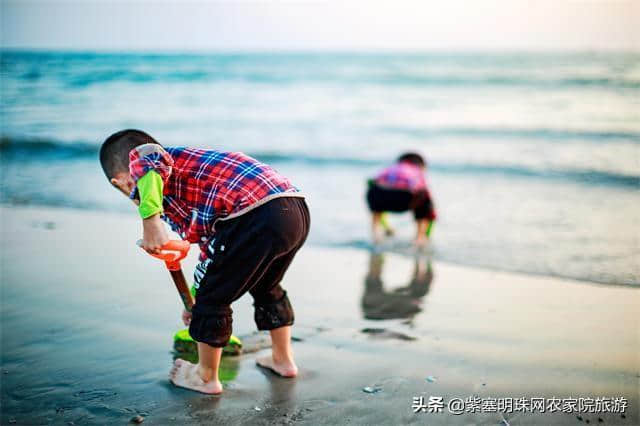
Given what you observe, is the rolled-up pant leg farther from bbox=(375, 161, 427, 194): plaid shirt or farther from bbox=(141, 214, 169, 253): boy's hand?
bbox=(375, 161, 427, 194): plaid shirt

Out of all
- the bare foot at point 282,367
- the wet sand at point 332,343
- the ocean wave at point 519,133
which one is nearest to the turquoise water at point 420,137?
the ocean wave at point 519,133

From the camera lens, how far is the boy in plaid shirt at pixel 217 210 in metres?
2.24

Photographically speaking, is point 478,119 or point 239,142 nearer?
point 239,142

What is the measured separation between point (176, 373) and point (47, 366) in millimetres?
Answer: 593

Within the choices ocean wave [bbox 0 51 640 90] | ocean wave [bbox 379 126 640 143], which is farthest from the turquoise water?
ocean wave [bbox 0 51 640 90]

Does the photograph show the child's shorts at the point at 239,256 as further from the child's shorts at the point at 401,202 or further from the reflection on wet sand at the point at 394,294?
the child's shorts at the point at 401,202

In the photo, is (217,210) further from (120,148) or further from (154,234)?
(120,148)

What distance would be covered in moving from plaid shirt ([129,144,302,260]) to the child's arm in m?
0.08

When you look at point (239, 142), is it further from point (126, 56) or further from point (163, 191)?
point (126, 56)

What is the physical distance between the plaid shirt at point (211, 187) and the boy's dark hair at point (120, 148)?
113 millimetres

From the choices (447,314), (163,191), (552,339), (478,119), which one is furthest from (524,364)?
(478,119)

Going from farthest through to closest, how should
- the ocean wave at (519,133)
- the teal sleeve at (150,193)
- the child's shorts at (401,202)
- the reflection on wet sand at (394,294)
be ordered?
1. the ocean wave at (519,133)
2. the child's shorts at (401,202)
3. the reflection on wet sand at (394,294)
4. the teal sleeve at (150,193)

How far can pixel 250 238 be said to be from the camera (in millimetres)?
2244

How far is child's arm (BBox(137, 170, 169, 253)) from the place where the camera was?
2.11 meters
